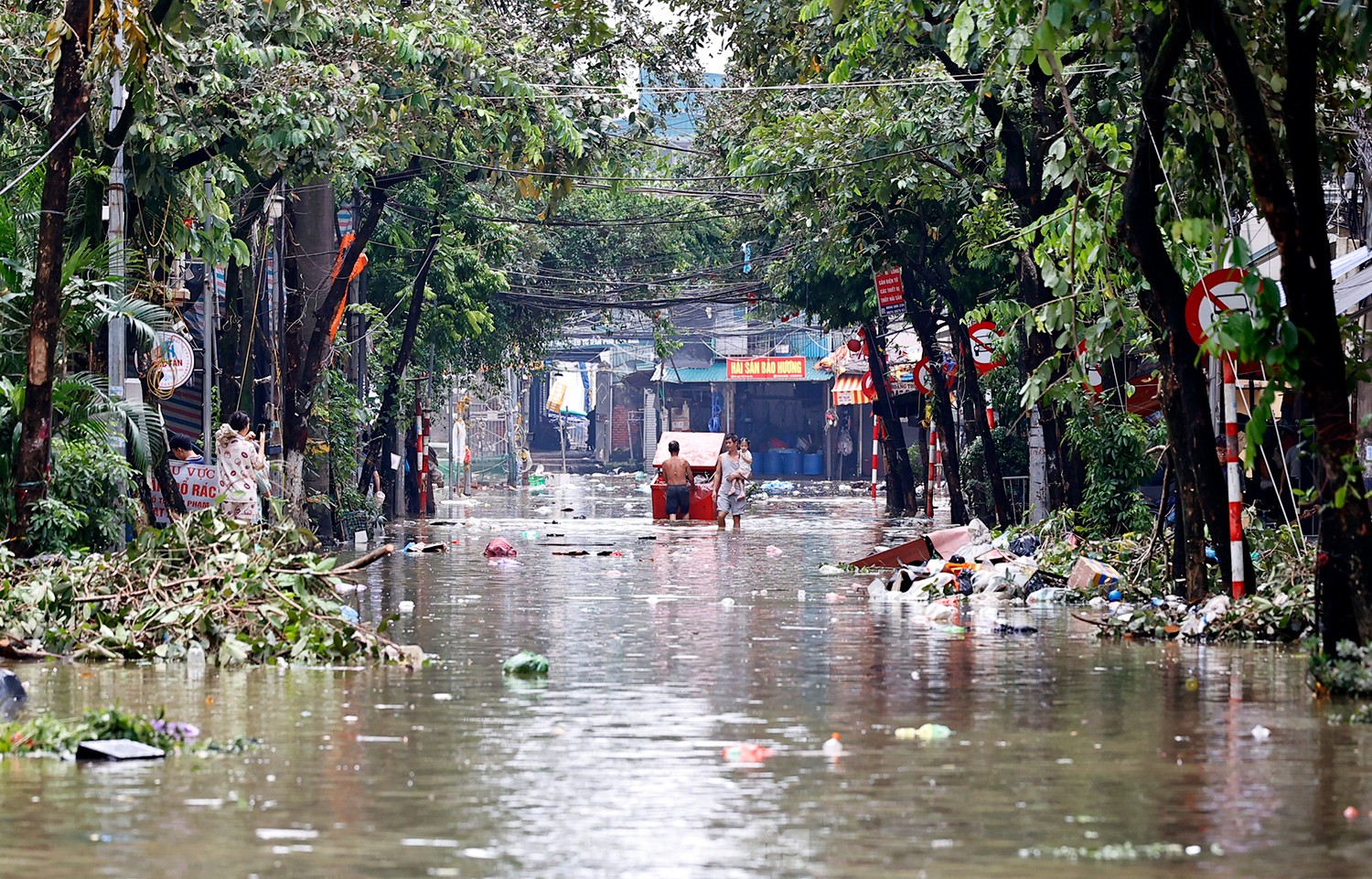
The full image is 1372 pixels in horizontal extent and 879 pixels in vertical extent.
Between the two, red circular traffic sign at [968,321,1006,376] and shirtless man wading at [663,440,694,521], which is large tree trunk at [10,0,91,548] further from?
shirtless man wading at [663,440,694,521]

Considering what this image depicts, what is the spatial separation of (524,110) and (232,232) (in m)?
3.86

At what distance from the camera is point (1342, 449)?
9.84 metres

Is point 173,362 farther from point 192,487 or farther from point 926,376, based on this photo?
point 926,376

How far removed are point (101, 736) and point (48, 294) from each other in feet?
24.3

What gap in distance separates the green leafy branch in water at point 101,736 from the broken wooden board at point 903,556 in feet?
41.8

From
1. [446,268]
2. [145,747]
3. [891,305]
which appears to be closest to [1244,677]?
[145,747]

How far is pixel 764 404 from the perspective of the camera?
237ft

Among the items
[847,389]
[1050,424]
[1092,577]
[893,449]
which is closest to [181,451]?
[1092,577]

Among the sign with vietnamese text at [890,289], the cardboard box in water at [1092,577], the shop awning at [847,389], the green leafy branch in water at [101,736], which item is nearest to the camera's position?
the green leafy branch in water at [101,736]

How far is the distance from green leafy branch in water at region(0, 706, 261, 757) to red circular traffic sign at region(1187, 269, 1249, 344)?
6780 mm

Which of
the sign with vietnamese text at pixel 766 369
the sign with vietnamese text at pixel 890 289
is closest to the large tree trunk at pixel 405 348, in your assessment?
the sign with vietnamese text at pixel 890 289

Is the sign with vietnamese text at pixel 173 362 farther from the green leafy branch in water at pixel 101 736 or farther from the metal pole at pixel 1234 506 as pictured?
the green leafy branch in water at pixel 101 736

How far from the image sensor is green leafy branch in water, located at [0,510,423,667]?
38.3ft

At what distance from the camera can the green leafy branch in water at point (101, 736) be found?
25.8 feet
